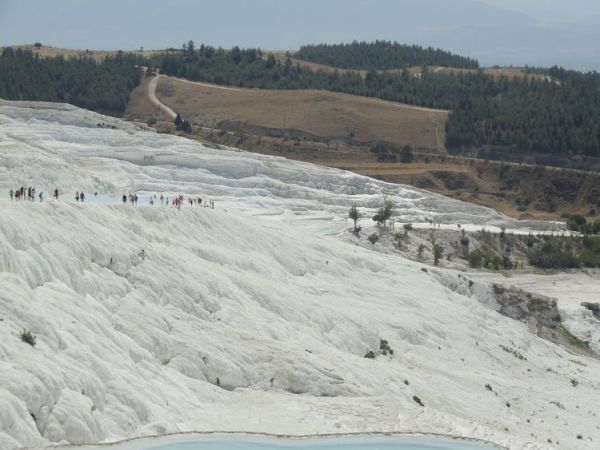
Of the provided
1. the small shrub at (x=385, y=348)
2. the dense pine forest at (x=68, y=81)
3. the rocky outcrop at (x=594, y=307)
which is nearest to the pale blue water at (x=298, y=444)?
the small shrub at (x=385, y=348)

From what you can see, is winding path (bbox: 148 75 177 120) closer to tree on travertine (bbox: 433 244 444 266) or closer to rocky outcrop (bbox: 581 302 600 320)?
tree on travertine (bbox: 433 244 444 266)

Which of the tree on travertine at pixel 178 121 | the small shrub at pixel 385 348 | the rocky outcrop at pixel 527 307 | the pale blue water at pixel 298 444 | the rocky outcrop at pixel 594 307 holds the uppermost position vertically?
the tree on travertine at pixel 178 121

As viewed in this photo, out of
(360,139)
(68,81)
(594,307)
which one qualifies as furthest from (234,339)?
(68,81)

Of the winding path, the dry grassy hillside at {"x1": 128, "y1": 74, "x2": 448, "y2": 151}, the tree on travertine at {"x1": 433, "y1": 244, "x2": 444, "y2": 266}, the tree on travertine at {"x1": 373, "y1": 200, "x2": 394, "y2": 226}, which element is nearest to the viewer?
the tree on travertine at {"x1": 433, "y1": 244, "x2": 444, "y2": 266}

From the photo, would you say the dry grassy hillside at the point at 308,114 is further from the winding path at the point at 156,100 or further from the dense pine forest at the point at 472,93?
the dense pine forest at the point at 472,93

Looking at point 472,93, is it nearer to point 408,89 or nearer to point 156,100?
point 408,89

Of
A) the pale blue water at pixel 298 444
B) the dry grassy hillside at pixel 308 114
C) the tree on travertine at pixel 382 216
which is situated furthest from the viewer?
the dry grassy hillside at pixel 308 114

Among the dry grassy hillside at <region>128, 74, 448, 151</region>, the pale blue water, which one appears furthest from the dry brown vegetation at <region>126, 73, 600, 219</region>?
the pale blue water
